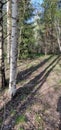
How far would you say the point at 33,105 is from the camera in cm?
866

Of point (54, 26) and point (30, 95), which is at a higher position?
point (54, 26)

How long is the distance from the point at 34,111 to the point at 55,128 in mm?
1027

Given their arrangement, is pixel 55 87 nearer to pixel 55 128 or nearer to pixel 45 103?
pixel 45 103

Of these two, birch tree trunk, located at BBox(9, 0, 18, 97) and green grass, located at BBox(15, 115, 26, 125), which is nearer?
green grass, located at BBox(15, 115, 26, 125)

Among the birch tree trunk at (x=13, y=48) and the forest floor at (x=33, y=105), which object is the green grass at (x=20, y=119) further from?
the birch tree trunk at (x=13, y=48)

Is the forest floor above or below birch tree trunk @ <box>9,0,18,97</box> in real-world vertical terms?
below

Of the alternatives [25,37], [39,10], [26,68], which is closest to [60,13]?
[39,10]

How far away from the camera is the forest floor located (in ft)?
24.5

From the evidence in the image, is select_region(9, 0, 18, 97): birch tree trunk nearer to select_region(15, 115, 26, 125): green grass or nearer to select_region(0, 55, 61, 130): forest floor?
select_region(0, 55, 61, 130): forest floor

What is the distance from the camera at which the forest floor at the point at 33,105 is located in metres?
7.48

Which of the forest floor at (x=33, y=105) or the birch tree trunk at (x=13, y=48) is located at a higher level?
the birch tree trunk at (x=13, y=48)

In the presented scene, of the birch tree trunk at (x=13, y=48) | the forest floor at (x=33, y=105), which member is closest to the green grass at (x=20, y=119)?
the forest floor at (x=33, y=105)

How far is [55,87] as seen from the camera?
35.8ft

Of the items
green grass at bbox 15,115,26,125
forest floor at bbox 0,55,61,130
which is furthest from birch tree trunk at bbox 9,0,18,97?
green grass at bbox 15,115,26,125
